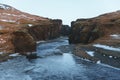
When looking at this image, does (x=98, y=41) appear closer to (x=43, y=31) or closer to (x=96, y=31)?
(x=96, y=31)

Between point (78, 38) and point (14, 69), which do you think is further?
point (78, 38)

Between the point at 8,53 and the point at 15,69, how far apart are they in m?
19.9

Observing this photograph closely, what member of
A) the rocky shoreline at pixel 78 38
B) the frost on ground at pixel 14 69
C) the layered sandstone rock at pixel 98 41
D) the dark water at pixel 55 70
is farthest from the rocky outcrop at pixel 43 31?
the dark water at pixel 55 70

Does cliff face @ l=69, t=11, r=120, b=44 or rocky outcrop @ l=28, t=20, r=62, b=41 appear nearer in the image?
cliff face @ l=69, t=11, r=120, b=44

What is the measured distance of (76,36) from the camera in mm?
140750

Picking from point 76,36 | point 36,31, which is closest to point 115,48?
point 76,36

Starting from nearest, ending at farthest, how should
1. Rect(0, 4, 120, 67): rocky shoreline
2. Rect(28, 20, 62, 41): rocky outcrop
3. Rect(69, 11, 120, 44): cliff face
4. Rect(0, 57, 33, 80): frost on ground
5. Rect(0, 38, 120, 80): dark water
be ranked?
Rect(0, 57, 33, 80): frost on ground, Rect(0, 38, 120, 80): dark water, Rect(0, 4, 120, 67): rocky shoreline, Rect(69, 11, 120, 44): cliff face, Rect(28, 20, 62, 41): rocky outcrop

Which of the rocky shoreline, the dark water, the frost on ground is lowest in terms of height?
the dark water

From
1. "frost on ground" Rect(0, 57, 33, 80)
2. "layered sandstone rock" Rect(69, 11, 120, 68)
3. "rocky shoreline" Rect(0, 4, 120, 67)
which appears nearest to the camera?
"frost on ground" Rect(0, 57, 33, 80)

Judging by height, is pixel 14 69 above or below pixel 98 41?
below

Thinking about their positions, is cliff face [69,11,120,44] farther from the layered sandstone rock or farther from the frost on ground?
the frost on ground

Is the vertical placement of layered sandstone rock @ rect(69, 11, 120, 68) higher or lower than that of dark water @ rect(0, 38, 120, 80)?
higher

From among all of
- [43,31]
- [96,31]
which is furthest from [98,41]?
[43,31]

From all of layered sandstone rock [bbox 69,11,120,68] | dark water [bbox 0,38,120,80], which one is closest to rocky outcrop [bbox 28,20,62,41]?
layered sandstone rock [bbox 69,11,120,68]
